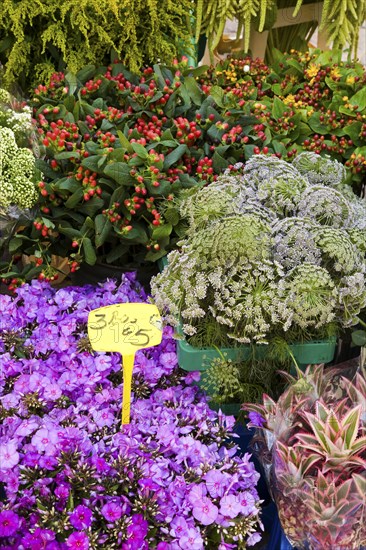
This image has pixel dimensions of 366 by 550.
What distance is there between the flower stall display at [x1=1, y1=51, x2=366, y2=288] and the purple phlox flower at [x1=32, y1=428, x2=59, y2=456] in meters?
0.55

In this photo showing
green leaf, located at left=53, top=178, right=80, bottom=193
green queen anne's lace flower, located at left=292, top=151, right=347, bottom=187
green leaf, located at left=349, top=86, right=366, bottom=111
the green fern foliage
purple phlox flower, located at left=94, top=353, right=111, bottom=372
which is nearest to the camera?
purple phlox flower, located at left=94, top=353, right=111, bottom=372

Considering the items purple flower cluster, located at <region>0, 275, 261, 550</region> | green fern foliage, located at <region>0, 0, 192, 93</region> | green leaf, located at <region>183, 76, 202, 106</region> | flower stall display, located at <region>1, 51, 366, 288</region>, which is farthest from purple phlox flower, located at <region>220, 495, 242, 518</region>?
green fern foliage, located at <region>0, 0, 192, 93</region>

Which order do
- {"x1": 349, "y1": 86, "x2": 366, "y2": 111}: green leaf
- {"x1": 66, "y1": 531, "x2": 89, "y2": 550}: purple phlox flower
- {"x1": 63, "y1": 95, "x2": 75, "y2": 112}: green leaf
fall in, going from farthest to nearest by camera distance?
{"x1": 349, "y1": 86, "x2": 366, "y2": 111}: green leaf
{"x1": 63, "y1": 95, "x2": 75, "y2": 112}: green leaf
{"x1": 66, "y1": 531, "x2": 89, "y2": 550}: purple phlox flower

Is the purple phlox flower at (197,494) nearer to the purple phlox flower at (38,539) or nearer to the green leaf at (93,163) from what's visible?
the purple phlox flower at (38,539)

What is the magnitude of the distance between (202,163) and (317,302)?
0.62 meters

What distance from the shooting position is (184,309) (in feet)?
3.96

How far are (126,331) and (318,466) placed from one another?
1.36ft

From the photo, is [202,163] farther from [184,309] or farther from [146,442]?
[146,442]

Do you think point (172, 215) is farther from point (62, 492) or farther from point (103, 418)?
point (62, 492)

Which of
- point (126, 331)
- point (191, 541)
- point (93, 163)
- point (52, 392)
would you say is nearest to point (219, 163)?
point (93, 163)

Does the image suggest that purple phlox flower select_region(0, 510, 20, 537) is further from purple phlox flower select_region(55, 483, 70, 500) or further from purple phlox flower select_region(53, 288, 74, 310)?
purple phlox flower select_region(53, 288, 74, 310)

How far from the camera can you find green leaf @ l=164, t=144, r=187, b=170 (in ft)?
5.15

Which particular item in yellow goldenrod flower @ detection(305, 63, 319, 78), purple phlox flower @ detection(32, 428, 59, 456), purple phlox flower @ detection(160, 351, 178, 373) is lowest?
purple phlox flower @ detection(160, 351, 178, 373)

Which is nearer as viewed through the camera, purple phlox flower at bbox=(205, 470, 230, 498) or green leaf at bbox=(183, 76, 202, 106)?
purple phlox flower at bbox=(205, 470, 230, 498)
